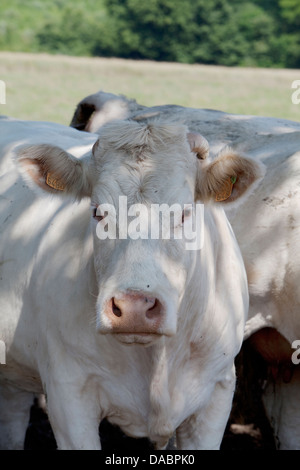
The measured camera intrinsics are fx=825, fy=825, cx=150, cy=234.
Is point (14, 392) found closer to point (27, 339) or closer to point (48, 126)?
point (27, 339)

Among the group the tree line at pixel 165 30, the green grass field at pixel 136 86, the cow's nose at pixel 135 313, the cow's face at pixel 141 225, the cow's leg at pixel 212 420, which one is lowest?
the cow's leg at pixel 212 420

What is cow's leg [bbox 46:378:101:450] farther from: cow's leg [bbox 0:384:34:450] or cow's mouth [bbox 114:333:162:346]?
cow's leg [bbox 0:384:34:450]

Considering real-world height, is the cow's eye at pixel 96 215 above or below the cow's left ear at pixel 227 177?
below

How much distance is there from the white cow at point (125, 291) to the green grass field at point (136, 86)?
14.4 m

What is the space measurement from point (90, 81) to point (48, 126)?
24660 millimetres

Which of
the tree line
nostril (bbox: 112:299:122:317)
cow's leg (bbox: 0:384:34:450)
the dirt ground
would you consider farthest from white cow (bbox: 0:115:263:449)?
the tree line

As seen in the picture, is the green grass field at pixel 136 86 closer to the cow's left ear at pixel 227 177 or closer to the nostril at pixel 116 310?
the cow's left ear at pixel 227 177

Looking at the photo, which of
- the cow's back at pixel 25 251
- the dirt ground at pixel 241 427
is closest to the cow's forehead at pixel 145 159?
the cow's back at pixel 25 251

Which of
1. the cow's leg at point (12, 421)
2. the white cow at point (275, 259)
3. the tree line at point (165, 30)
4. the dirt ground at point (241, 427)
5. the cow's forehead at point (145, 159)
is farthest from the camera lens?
the tree line at point (165, 30)

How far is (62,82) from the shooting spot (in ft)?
95.4

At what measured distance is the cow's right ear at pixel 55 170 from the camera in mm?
3746

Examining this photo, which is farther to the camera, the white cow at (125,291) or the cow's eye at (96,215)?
the cow's eye at (96,215)

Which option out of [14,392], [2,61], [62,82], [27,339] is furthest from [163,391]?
[2,61]

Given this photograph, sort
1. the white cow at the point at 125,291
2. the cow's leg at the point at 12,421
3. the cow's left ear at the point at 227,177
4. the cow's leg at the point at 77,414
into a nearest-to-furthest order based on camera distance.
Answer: the white cow at the point at 125,291, the cow's left ear at the point at 227,177, the cow's leg at the point at 77,414, the cow's leg at the point at 12,421
